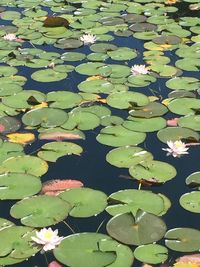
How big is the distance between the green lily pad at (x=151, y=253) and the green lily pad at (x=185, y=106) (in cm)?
100

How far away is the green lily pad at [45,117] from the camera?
2543mm

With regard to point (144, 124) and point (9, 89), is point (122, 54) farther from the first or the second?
point (144, 124)

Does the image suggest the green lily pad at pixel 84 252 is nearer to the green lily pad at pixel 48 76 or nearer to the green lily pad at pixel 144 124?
the green lily pad at pixel 144 124

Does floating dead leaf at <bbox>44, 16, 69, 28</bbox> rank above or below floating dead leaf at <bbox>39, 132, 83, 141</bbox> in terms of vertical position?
above

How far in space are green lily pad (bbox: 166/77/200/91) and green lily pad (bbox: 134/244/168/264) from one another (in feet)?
4.21

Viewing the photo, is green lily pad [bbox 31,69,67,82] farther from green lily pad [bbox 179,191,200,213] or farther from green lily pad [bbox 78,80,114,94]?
green lily pad [bbox 179,191,200,213]

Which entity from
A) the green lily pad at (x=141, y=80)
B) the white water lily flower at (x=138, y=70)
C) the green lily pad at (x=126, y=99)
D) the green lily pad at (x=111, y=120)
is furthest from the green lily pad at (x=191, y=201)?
the white water lily flower at (x=138, y=70)

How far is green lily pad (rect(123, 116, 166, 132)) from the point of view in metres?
2.49

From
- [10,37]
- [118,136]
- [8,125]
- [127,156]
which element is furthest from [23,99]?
[10,37]

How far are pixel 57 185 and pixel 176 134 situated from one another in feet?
2.12

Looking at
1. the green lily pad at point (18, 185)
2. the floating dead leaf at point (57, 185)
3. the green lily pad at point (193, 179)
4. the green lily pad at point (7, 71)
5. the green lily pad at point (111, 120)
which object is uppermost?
the green lily pad at point (7, 71)

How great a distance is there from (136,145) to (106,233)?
594mm

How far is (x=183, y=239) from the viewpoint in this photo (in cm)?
184


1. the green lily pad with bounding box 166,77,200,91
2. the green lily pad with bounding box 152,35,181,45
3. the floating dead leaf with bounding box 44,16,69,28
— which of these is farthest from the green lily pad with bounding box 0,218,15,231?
the floating dead leaf with bounding box 44,16,69,28
